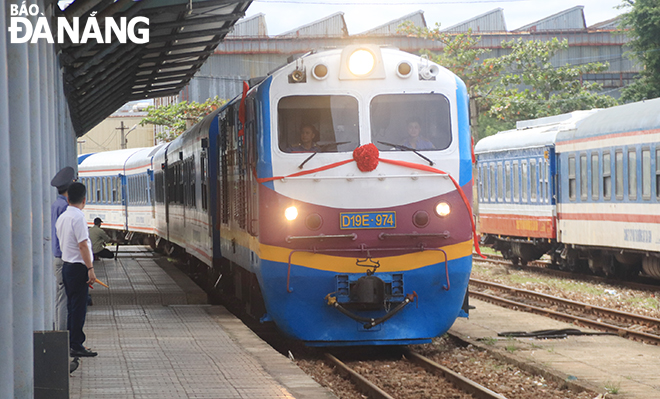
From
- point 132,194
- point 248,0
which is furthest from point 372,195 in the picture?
point 132,194

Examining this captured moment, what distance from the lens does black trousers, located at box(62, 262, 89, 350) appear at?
28.3 feet

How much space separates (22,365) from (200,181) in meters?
11.2

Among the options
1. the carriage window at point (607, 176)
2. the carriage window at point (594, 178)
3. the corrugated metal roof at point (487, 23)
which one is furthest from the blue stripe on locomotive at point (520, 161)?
the corrugated metal roof at point (487, 23)

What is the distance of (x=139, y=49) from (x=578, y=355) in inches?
264

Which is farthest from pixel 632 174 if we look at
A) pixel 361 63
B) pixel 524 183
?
pixel 361 63

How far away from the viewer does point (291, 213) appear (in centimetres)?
1010

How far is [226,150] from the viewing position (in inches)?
530

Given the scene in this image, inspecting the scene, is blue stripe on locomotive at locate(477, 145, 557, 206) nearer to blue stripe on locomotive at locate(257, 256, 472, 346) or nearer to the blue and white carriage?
the blue and white carriage

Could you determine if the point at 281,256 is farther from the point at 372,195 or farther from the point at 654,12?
the point at 654,12

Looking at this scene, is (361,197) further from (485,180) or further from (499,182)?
(485,180)

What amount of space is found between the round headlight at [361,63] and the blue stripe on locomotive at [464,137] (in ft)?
3.30

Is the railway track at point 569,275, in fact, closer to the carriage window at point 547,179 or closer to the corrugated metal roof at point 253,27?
the carriage window at point 547,179

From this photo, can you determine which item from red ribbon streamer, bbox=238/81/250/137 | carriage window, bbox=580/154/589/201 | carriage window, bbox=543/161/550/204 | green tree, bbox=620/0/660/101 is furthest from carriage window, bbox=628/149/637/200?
green tree, bbox=620/0/660/101

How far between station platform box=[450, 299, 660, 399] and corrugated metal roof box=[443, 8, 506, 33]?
5173cm
